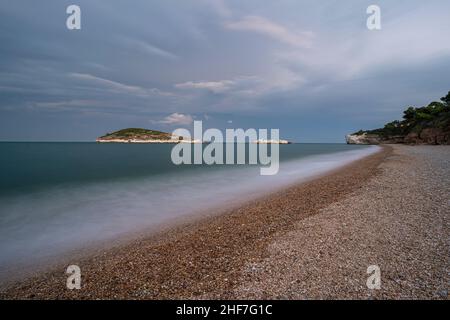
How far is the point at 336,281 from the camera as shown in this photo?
414 cm

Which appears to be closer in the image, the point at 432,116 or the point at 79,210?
the point at 79,210

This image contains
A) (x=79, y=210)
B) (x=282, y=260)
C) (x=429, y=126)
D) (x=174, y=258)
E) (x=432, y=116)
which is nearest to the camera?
(x=282, y=260)

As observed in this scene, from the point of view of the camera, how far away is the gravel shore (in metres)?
4.06

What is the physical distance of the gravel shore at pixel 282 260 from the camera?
4062 mm

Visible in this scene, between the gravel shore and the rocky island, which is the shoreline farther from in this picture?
the rocky island

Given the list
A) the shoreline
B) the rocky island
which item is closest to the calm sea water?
the shoreline

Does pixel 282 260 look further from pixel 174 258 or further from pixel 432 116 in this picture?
pixel 432 116

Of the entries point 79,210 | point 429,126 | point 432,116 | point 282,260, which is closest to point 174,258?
point 282,260

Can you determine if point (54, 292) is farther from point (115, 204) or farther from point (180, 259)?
point (115, 204)

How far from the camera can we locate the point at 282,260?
4945 millimetres

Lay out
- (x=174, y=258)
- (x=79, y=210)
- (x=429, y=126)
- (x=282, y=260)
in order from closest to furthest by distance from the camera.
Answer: (x=282, y=260) → (x=174, y=258) → (x=79, y=210) → (x=429, y=126)

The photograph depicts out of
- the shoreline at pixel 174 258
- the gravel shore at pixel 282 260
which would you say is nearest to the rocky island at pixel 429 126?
the gravel shore at pixel 282 260

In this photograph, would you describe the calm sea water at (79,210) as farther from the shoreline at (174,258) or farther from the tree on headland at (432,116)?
the tree on headland at (432,116)

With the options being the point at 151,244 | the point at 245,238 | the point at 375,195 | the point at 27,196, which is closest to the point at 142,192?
the point at 27,196
